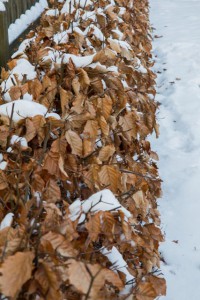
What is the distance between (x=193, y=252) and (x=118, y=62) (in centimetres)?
147

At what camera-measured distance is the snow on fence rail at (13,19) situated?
118 inches

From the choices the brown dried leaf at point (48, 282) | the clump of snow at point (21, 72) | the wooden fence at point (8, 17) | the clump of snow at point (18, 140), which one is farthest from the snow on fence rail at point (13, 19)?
the brown dried leaf at point (48, 282)

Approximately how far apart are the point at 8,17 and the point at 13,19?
166 mm

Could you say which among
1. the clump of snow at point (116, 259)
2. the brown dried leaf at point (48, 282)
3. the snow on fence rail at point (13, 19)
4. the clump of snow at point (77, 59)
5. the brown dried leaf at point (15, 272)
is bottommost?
the clump of snow at point (116, 259)

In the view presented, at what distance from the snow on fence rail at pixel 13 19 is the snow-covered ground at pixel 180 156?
5.91 ft

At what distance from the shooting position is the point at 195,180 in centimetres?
366

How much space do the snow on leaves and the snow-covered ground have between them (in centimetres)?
42

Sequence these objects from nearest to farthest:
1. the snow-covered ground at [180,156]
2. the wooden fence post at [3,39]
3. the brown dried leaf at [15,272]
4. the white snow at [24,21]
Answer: the brown dried leaf at [15,272] < the snow-covered ground at [180,156] < the wooden fence post at [3,39] < the white snow at [24,21]

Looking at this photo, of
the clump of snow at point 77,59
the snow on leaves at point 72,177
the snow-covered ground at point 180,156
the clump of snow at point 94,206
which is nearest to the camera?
the snow on leaves at point 72,177

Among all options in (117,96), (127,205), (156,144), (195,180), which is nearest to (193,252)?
(195,180)

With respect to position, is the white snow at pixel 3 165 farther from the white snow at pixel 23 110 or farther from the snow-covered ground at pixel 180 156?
the snow-covered ground at pixel 180 156

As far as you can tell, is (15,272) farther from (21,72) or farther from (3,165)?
(21,72)

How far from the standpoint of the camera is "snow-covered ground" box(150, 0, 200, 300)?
2801 millimetres

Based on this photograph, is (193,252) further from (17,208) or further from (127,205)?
(17,208)
